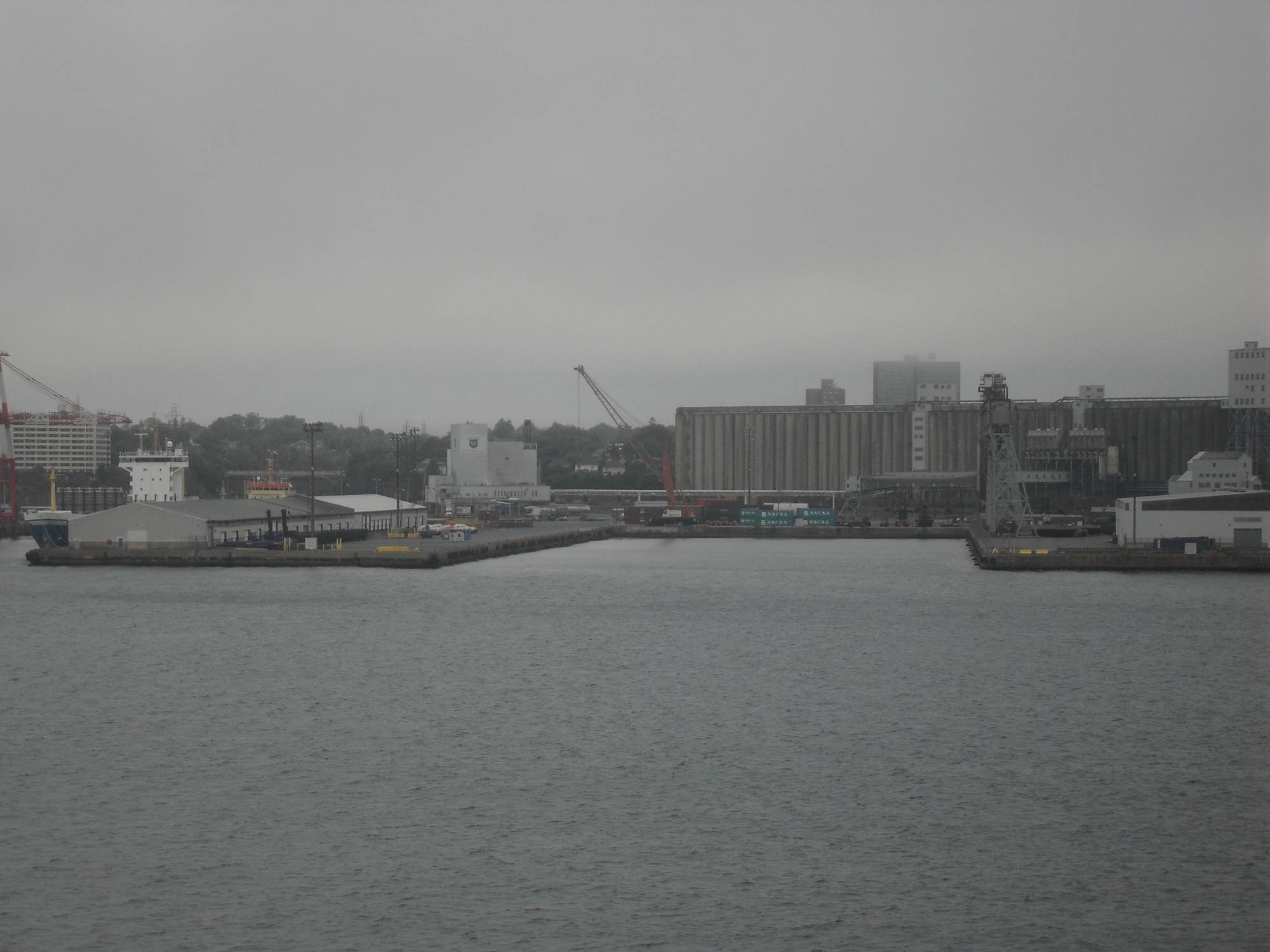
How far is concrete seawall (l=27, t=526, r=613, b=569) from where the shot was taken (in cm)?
5981

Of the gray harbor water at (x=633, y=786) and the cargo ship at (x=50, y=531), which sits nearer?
the gray harbor water at (x=633, y=786)

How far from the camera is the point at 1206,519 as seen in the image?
6181 cm

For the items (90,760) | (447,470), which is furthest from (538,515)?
(90,760)

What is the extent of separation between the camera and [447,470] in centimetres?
12362

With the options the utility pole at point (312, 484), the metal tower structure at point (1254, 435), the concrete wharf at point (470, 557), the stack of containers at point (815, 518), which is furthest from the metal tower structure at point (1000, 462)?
the utility pole at point (312, 484)

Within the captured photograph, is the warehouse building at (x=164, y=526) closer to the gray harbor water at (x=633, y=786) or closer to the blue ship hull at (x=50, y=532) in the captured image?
the blue ship hull at (x=50, y=532)

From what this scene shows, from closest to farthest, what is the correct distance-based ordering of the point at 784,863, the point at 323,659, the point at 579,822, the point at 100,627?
the point at 784,863 → the point at 579,822 → the point at 323,659 → the point at 100,627

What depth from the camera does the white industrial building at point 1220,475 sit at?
87938 mm

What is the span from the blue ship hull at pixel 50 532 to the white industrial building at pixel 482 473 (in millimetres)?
49354

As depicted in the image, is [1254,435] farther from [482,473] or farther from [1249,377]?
[482,473]

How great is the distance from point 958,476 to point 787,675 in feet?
305

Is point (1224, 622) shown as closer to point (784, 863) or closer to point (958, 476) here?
point (784, 863)

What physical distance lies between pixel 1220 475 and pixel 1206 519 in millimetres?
29780

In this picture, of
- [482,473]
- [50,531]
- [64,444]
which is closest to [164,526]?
[50,531]
